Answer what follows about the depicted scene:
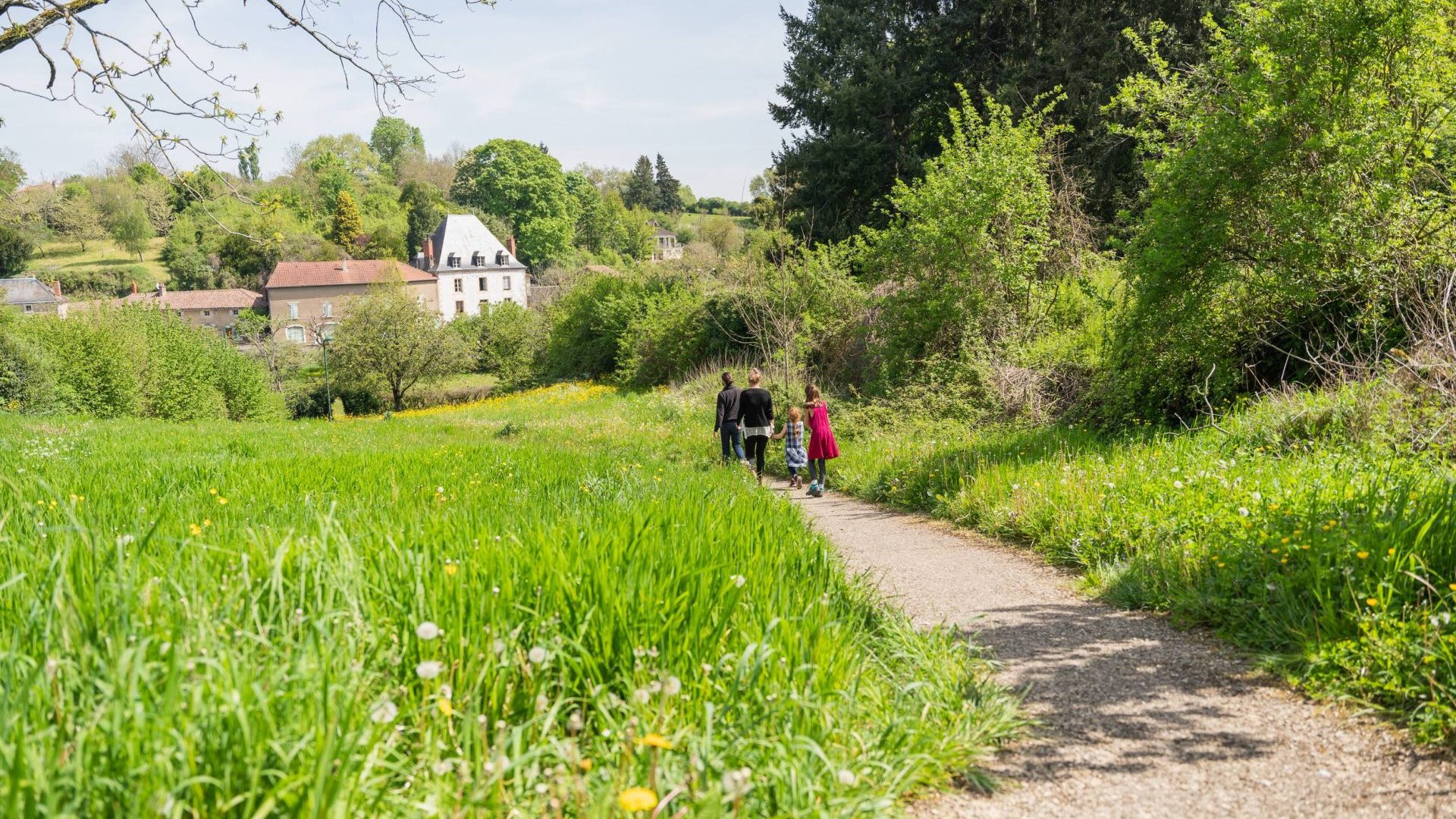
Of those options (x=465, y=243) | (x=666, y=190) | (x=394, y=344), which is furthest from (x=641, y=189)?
(x=394, y=344)

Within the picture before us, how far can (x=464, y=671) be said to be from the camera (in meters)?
2.97

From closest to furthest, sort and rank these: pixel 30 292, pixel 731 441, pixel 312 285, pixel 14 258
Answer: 1. pixel 731 441
2. pixel 30 292
3. pixel 14 258
4. pixel 312 285

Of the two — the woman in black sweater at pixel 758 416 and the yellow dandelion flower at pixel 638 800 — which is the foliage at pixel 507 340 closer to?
the woman in black sweater at pixel 758 416

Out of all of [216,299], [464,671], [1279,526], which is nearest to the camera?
[464,671]

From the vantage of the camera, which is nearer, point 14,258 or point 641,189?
point 14,258

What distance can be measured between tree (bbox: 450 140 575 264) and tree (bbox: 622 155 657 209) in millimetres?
32322

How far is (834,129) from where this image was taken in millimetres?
29500

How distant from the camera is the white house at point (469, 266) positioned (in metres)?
87.2

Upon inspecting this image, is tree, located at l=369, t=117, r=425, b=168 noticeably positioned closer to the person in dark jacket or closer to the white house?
the white house

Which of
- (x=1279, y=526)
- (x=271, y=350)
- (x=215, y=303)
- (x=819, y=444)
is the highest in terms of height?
(x=215, y=303)

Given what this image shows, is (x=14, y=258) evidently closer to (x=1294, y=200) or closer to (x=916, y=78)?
(x=916, y=78)

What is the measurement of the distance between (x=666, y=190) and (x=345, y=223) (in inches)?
2329

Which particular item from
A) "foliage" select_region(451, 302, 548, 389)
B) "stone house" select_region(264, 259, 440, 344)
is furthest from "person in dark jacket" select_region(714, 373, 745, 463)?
"stone house" select_region(264, 259, 440, 344)

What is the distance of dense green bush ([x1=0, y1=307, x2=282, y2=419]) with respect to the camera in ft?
111
